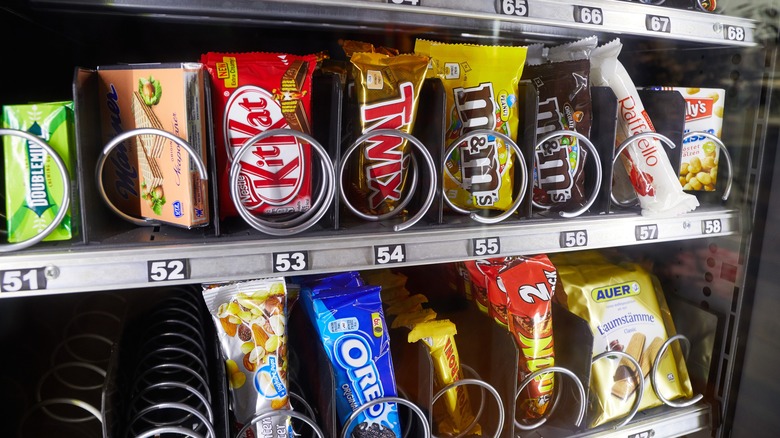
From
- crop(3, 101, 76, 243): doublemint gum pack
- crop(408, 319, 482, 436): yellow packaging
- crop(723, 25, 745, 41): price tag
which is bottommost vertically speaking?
crop(408, 319, 482, 436): yellow packaging

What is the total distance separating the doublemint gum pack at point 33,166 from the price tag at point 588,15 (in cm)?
Answer: 77

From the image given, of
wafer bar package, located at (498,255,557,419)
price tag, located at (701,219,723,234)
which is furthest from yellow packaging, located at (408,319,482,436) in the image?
price tag, located at (701,219,723,234)

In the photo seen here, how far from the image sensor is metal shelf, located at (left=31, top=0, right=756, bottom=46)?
78cm

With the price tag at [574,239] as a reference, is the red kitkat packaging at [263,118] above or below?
above

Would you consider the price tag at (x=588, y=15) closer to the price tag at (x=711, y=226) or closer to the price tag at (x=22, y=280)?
the price tag at (x=711, y=226)

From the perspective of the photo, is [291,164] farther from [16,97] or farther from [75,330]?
[75,330]

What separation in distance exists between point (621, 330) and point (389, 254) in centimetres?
61

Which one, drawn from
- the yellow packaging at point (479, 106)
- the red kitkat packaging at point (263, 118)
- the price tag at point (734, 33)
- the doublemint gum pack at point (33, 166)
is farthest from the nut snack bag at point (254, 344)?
the price tag at point (734, 33)

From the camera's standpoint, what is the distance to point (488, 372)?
101 cm

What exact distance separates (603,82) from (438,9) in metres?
0.40

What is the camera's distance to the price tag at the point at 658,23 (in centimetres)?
92

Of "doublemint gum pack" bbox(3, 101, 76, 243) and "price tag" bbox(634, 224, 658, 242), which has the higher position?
"doublemint gum pack" bbox(3, 101, 76, 243)

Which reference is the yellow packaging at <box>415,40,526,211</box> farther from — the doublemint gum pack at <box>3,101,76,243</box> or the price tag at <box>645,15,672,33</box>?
the doublemint gum pack at <box>3,101,76,243</box>

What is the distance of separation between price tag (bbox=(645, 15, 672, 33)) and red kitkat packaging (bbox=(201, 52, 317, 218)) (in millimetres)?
588
